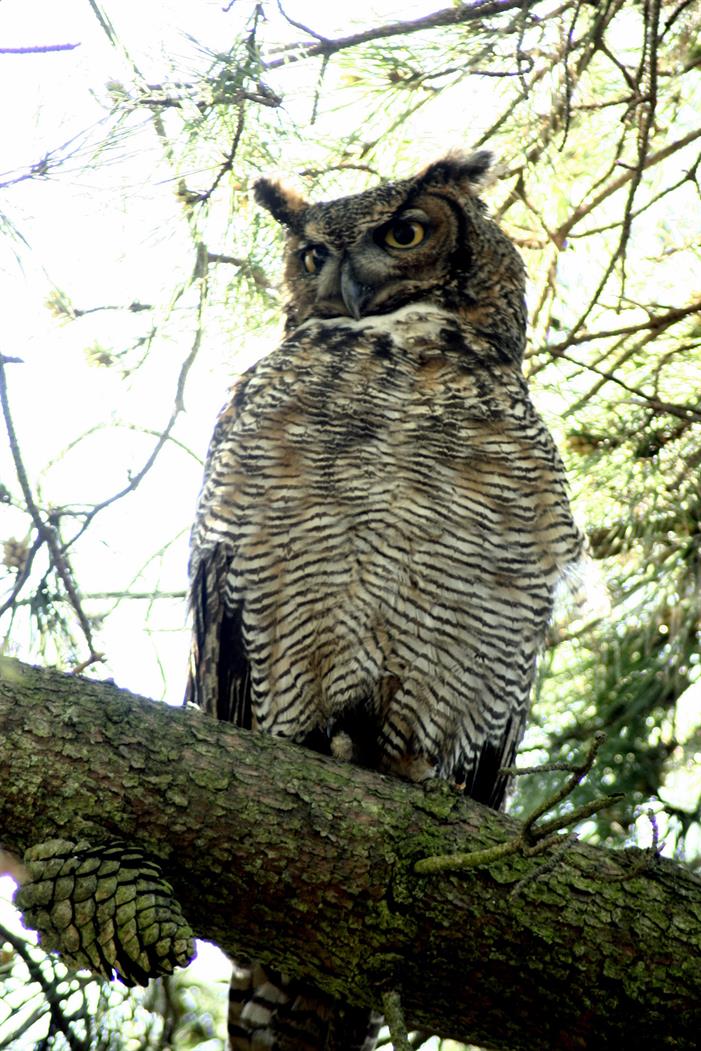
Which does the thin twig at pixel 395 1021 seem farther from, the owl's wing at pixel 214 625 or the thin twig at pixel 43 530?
the owl's wing at pixel 214 625

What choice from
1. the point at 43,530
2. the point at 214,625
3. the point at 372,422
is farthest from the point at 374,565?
the point at 43,530

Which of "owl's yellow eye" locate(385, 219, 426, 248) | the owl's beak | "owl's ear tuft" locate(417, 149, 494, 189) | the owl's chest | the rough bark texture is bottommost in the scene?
the rough bark texture

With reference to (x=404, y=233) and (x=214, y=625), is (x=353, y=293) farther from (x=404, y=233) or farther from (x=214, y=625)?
(x=214, y=625)

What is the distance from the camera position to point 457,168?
3.64 m

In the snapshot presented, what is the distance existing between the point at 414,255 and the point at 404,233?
0.07 m

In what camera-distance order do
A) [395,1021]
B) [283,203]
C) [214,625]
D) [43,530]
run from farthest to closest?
1. [283,203]
2. [214,625]
3. [43,530]
4. [395,1021]

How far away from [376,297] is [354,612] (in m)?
1.11

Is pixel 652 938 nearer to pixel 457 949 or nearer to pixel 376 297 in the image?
pixel 457 949

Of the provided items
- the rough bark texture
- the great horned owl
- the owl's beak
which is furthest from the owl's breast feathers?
the rough bark texture

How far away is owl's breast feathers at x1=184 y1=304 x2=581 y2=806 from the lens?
2801 mm

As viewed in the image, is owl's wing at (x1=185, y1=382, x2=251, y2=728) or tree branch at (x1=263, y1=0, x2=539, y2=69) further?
tree branch at (x1=263, y1=0, x2=539, y2=69)

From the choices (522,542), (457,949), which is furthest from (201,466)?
(457,949)

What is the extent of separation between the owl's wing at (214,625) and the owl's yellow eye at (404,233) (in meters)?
0.86

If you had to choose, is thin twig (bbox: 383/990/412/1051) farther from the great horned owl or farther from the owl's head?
the owl's head
